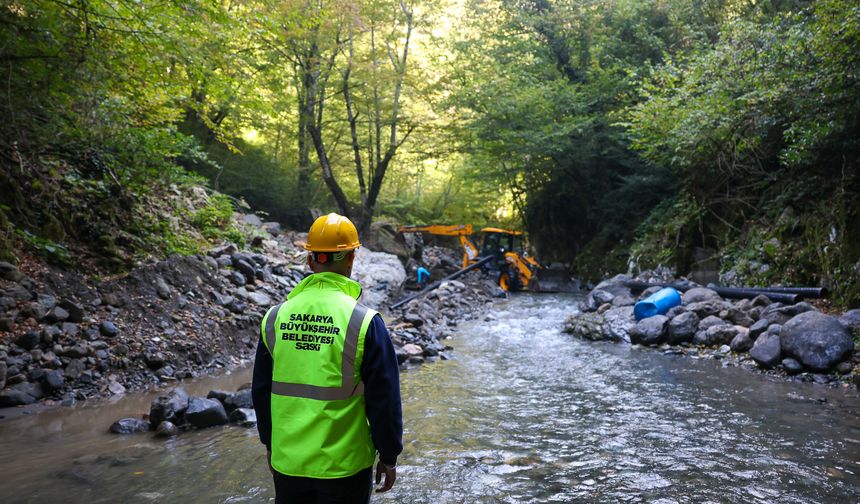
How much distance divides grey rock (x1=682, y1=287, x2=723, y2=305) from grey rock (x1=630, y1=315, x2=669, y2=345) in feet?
4.88

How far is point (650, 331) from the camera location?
9.51m

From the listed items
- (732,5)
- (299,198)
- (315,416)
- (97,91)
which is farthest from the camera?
(299,198)

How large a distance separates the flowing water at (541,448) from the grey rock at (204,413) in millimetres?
112

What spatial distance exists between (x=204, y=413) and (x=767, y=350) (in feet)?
23.3

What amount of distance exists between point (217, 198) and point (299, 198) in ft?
26.1

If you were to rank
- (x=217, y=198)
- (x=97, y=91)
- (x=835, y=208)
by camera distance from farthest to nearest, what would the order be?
(x=217, y=198)
(x=835, y=208)
(x=97, y=91)

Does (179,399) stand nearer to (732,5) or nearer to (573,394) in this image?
(573,394)

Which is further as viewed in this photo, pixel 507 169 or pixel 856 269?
pixel 507 169

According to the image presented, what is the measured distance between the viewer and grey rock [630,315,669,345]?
9.42 metres

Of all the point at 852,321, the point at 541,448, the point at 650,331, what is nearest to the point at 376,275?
the point at 650,331

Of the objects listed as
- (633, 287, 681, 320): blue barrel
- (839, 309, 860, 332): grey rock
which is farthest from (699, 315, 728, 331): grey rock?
(839, 309, 860, 332): grey rock

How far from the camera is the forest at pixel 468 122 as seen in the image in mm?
6141

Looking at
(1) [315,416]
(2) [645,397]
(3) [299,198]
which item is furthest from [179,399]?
(3) [299,198]

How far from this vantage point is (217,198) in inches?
474
